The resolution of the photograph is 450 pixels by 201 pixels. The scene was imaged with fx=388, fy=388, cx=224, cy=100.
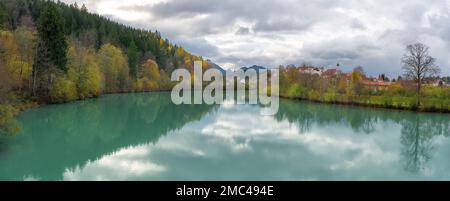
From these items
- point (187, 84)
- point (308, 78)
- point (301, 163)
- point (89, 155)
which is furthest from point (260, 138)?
point (187, 84)

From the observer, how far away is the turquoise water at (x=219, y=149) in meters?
12.1

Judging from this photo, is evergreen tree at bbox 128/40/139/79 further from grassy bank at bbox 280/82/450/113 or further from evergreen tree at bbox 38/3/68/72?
evergreen tree at bbox 38/3/68/72

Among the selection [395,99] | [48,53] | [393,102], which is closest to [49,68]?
[48,53]

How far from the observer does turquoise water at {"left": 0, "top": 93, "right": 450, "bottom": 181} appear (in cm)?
1212

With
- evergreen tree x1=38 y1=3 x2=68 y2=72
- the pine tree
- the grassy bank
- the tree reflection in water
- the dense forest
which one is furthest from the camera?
the grassy bank

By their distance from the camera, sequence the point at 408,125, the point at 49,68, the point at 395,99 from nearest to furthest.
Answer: the point at 408,125, the point at 49,68, the point at 395,99

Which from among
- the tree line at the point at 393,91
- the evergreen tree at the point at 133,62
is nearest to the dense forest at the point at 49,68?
the evergreen tree at the point at 133,62

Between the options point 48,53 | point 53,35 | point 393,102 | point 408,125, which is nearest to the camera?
point 408,125

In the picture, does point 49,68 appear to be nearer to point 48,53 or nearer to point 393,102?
point 48,53

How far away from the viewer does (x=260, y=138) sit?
1909 centimetres

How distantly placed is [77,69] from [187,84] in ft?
147

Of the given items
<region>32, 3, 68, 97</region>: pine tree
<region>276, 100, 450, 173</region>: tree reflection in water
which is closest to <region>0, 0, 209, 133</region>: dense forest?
<region>32, 3, 68, 97</region>: pine tree

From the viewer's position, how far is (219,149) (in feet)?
52.2

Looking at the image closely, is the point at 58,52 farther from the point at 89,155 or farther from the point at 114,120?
the point at 89,155
